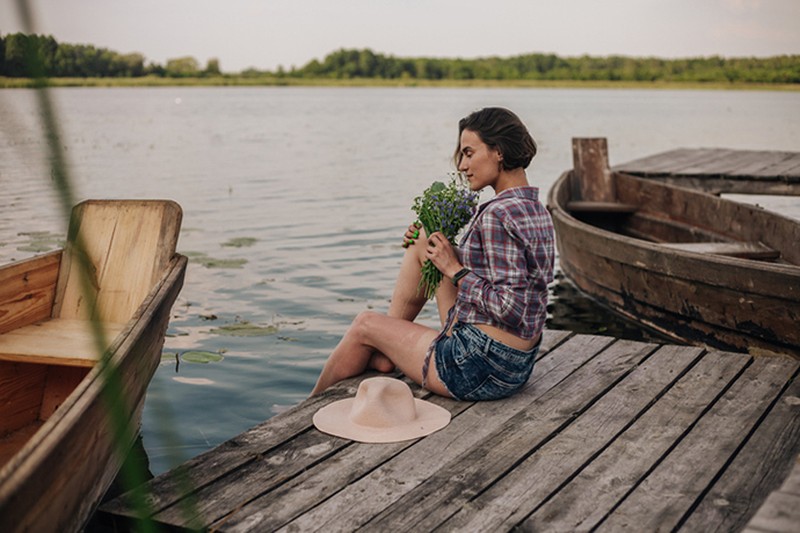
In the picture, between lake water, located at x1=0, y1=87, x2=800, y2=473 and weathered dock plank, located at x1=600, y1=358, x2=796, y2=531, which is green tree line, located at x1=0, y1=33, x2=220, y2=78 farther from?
weathered dock plank, located at x1=600, y1=358, x2=796, y2=531

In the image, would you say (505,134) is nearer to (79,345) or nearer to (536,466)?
(536,466)

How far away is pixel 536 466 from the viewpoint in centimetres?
297

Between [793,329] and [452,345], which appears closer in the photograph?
[452,345]

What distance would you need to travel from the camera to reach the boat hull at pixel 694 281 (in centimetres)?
509

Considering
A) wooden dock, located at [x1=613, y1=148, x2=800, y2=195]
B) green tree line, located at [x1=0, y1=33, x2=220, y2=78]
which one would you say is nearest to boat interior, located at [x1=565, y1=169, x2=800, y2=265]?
wooden dock, located at [x1=613, y1=148, x2=800, y2=195]

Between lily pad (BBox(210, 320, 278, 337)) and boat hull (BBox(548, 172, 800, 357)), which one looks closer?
boat hull (BBox(548, 172, 800, 357))

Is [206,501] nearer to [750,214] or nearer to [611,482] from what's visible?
[611,482]

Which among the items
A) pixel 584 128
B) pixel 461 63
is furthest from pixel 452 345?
pixel 461 63

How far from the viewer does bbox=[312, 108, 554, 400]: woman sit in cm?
332

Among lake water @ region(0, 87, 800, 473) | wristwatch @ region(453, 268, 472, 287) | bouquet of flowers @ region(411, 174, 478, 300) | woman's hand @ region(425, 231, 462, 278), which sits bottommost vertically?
lake water @ region(0, 87, 800, 473)

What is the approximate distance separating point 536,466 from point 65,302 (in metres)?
2.75

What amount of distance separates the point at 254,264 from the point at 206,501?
6.97 m

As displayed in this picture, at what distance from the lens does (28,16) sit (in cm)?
49

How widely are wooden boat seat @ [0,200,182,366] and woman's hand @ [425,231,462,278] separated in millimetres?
1616
